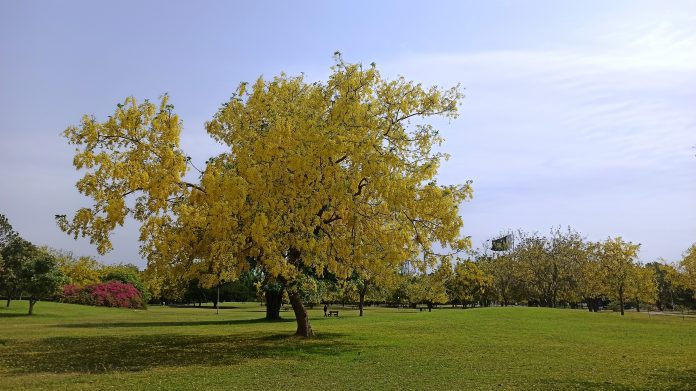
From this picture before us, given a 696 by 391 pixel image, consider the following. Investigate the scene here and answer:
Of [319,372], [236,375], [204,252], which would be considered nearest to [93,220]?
[204,252]

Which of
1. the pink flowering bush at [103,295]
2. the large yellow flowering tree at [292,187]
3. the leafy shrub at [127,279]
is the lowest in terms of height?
the pink flowering bush at [103,295]

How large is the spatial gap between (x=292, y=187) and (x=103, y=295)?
66518mm

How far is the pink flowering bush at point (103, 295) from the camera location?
7406cm

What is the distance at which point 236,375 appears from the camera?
15273 millimetres

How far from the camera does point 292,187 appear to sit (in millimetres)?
19922

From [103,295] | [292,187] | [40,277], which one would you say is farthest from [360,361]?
[103,295]

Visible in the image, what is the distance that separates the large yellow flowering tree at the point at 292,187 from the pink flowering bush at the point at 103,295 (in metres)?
60.3

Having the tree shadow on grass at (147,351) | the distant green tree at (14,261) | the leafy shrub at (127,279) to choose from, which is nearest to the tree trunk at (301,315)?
the tree shadow on grass at (147,351)

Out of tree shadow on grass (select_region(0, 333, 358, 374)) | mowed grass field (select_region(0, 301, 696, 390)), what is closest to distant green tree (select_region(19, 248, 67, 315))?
mowed grass field (select_region(0, 301, 696, 390))

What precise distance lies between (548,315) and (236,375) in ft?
122

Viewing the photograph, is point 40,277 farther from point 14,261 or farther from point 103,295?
point 103,295

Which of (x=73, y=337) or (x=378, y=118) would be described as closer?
(x=378, y=118)

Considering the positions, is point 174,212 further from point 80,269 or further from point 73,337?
point 80,269

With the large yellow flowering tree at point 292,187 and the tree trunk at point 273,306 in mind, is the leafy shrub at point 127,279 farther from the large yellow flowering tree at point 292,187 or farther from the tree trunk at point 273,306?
the large yellow flowering tree at point 292,187
